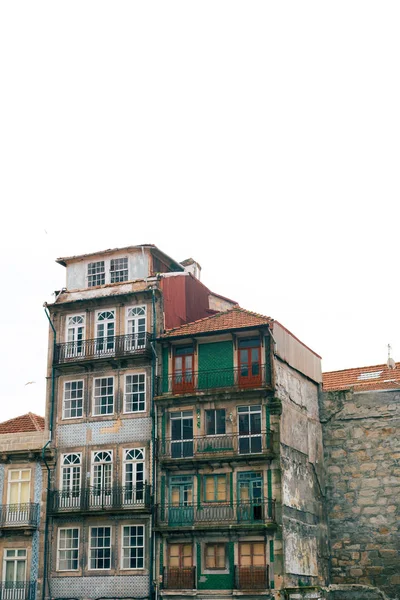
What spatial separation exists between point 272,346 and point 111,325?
797cm

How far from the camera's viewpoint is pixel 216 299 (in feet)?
153

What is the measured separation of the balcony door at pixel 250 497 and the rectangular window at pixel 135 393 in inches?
225

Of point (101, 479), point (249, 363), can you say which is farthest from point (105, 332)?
point (249, 363)

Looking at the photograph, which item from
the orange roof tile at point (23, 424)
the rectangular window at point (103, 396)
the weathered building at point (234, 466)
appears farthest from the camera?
the orange roof tile at point (23, 424)

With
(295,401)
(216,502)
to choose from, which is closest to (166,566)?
(216,502)

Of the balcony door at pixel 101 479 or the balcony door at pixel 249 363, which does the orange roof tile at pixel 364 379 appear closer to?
the balcony door at pixel 249 363

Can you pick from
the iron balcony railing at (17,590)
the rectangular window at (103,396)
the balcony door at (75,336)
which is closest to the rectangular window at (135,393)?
the rectangular window at (103,396)

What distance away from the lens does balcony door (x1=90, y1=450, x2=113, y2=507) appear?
39.6 metres

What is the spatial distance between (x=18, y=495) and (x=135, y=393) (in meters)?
7.02

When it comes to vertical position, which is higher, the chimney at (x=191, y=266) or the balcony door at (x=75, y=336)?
the chimney at (x=191, y=266)

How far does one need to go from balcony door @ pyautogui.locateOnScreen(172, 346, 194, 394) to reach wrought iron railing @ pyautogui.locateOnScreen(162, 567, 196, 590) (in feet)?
23.9

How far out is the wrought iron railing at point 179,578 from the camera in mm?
37250

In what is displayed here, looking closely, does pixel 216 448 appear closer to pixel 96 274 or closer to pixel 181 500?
pixel 181 500

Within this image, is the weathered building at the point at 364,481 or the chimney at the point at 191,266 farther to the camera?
the chimney at the point at 191,266
